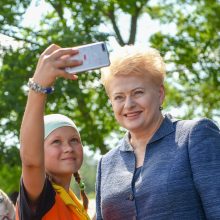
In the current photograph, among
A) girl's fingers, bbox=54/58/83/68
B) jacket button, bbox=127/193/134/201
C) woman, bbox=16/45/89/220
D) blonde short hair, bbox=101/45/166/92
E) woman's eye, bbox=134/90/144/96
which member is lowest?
jacket button, bbox=127/193/134/201

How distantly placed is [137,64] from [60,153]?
2.52 ft

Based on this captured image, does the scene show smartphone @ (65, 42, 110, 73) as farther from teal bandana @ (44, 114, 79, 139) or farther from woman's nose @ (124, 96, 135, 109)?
teal bandana @ (44, 114, 79, 139)

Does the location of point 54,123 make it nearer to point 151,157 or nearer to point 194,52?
point 151,157

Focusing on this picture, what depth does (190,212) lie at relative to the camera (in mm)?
3465

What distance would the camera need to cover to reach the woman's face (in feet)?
12.3

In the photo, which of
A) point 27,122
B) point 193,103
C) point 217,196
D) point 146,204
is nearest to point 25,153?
point 27,122

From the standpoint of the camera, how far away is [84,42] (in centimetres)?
1147

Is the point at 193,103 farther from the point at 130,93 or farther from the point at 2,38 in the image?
the point at 130,93

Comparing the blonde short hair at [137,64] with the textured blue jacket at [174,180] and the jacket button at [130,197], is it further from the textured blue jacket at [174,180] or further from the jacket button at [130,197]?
the jacket button at [130,197]

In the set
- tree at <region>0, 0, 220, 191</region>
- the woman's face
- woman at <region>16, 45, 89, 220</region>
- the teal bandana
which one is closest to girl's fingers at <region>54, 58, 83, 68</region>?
woman at <region>16, 45, 89, 220</region>

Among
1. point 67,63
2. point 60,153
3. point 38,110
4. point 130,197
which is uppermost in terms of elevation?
point 67,63

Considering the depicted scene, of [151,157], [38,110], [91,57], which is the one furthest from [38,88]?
[151,157]

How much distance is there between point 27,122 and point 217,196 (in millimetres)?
967

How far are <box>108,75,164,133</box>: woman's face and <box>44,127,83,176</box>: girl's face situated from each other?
510 millimetres
